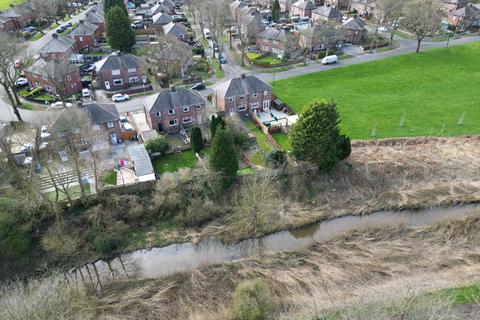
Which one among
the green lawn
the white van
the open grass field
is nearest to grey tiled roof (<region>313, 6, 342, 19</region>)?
the white van

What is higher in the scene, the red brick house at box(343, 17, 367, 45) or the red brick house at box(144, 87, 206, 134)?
the red brick house at box(343, 17, 367, 45)

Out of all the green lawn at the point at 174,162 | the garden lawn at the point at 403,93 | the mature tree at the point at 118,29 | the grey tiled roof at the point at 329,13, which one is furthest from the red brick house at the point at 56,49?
the grey tiled roof at the point at 329,13

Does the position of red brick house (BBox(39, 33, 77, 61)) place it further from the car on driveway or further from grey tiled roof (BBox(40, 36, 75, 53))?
the car on driveway

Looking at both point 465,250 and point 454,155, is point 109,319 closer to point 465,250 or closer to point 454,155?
point 465,250

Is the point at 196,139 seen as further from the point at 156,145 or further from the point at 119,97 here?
the point at 119,97

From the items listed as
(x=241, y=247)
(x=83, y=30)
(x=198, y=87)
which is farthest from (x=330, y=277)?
(x=83, y=30)

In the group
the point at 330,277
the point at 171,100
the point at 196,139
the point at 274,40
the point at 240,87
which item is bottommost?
the point at 330,277

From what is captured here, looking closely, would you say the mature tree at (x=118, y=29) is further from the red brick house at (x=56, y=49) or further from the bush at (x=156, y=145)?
the bush at (x=156, y=145)
